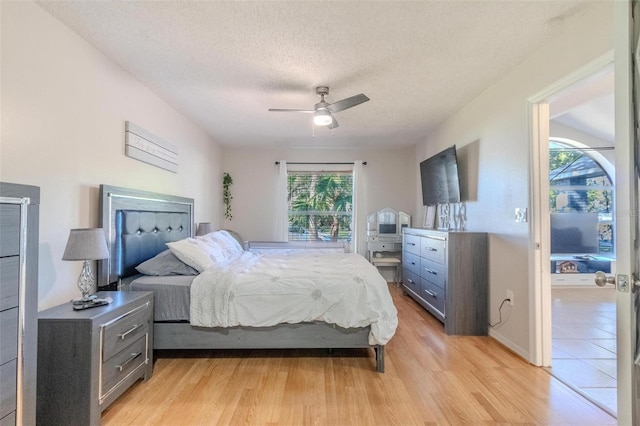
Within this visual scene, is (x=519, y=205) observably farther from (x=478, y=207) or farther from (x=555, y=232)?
(x=555, y=232)

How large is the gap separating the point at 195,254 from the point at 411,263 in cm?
285

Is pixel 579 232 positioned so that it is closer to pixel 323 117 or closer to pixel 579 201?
pixel 579 201

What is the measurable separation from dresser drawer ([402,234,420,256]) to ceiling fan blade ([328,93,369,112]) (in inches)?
80.6

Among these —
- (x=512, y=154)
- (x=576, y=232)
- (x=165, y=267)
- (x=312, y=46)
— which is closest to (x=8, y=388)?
(x=165, y=267)

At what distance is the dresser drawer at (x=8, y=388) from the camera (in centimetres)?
113

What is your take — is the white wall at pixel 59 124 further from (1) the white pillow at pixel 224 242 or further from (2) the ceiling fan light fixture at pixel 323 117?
(2) the ceiling fan light fixture at pixel 323 117

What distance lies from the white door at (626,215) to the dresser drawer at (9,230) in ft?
7.06

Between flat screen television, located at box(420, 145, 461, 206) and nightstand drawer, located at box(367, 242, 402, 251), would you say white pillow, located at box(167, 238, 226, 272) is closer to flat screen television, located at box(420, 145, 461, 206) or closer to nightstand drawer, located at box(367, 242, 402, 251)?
flat screen television, located at box(420, 145, 461, 206)

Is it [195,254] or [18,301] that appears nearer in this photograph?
[18,301]

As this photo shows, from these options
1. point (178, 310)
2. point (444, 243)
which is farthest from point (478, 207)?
point (178, 310)

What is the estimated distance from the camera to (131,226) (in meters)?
2.54

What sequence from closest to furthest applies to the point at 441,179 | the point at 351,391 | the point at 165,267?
the point at 351,391 < the point at 165,267 < the point at 441,179

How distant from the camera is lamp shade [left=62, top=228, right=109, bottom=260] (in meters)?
1.74

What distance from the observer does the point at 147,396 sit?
194 centimetres
